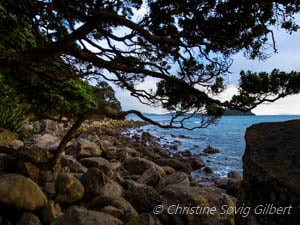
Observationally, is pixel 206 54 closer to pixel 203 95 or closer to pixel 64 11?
pixel 203 95

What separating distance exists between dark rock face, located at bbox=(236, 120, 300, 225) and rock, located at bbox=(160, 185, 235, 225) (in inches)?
52.9

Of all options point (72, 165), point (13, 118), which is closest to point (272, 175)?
point (72, 165)

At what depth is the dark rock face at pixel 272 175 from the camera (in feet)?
4.42

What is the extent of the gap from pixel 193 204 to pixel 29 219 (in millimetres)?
2002

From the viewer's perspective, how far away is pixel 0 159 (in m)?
3.50

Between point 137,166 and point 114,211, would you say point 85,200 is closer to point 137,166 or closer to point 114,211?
point 114,211

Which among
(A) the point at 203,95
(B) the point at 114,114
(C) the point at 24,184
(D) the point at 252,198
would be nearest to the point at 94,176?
(C) the point at 24,184

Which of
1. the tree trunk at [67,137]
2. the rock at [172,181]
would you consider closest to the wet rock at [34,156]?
the tree trunk at [67,137]

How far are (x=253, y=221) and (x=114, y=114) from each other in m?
1.77

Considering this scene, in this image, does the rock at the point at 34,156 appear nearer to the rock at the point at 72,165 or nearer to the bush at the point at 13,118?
the rock at the point at 72,165

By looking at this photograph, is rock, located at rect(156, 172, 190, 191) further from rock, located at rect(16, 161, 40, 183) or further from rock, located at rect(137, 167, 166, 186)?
rock, located at rect(16, 161, 40, 183)

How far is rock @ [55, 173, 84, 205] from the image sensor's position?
3230mm

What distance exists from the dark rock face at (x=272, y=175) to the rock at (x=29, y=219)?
206 centimetres

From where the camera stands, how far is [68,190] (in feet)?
10.8
